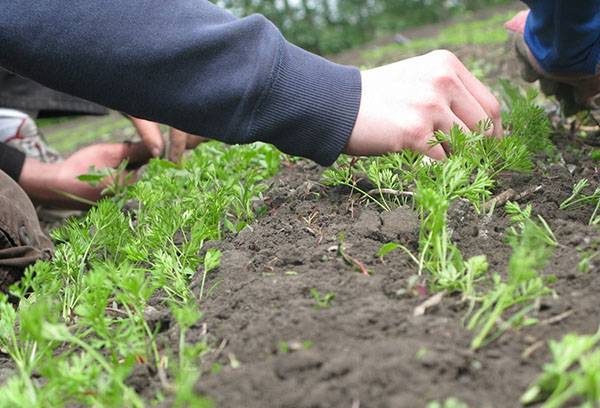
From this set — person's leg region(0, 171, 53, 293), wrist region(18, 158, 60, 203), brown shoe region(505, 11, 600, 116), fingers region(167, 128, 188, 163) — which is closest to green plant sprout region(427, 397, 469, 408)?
person's leg region(0, 171, 53, 293)

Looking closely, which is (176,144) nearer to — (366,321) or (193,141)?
(193,141)

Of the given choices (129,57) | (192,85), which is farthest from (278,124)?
(129,57)

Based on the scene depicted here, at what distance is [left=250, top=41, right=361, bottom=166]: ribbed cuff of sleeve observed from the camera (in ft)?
7.09

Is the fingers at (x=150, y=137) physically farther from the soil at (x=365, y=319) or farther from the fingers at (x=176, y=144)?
the soil at (x=365, y=319)

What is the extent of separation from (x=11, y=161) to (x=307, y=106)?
278 centimetres

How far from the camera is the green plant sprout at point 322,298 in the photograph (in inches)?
60.5

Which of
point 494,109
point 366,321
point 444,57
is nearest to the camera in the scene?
point 366,321

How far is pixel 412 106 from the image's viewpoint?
2.23 m

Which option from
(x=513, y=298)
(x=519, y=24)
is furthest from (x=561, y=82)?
(x=513, y=298)

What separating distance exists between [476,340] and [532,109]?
1.55 metres

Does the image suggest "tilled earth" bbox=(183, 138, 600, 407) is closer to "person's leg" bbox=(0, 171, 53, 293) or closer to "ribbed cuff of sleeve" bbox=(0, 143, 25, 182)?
"person's leg" bbox=(0, 171, 53, 293)

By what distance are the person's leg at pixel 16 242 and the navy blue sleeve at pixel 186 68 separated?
63 cm

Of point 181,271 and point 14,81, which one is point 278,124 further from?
point 14,81

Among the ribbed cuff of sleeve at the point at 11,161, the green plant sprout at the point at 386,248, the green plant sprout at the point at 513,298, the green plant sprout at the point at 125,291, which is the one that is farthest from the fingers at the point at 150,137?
the green plant sprout at the point at 513,298
